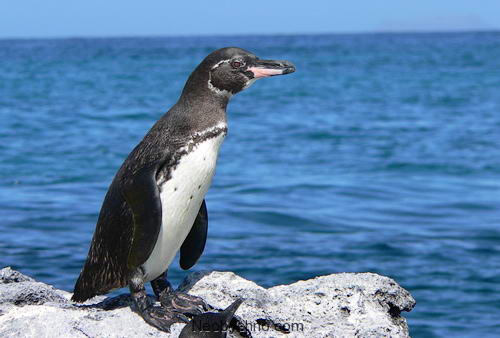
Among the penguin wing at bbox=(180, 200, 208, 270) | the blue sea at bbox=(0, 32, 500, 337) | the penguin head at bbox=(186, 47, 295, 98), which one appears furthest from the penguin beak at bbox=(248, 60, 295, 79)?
the blue sea at bbox=(0, 32, 500, 337)

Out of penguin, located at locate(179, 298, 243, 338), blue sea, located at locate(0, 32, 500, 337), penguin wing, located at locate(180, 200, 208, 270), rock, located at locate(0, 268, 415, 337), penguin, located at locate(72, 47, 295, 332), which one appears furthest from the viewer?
blue sea, located at locate(0, 32, 500, 337)

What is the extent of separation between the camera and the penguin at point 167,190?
4578 mm

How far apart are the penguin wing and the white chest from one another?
0.38 metres

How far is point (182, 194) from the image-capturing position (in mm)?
4652

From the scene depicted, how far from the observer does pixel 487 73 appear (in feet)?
168

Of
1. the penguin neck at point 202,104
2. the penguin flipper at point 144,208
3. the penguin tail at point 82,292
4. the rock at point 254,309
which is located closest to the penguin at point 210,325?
the rock at point 254,309

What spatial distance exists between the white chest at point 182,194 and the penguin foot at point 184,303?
140 mm

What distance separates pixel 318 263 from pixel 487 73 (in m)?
43.5

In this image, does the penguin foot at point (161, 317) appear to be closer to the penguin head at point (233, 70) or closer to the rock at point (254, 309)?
the rock at point (254, 309)

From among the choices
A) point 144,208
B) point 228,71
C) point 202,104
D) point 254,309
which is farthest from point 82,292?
point 228,71

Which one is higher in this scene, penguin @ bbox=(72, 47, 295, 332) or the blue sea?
penguin @ bbox=(72, 47, 295, 332)

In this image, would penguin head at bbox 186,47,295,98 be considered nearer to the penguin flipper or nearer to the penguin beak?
the penguin beak

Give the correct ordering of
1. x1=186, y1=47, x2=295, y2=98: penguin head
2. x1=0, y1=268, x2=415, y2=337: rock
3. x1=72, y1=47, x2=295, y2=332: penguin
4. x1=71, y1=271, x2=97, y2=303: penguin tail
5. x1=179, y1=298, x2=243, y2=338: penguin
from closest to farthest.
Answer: x1=179, y1=298, x2=243, y2=338: penguin < x1=0, y1=268, x2=415, y2=337: rock < x1=72, y1=47, x2=295, y2=332: penguin < x1=186, y1=47, x2=295, y2=98: penguin head < x1=71, y1=271, x2=97, y2=303: penguin tail

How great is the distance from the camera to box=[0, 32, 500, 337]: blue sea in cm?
942
